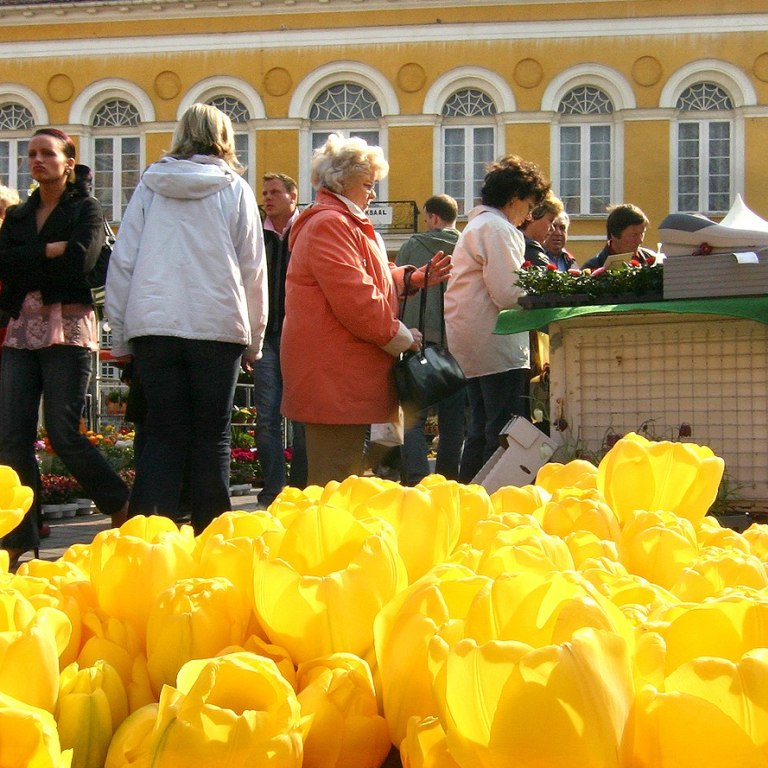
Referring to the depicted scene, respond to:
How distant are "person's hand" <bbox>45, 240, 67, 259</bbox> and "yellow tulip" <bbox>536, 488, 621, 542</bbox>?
137 inches

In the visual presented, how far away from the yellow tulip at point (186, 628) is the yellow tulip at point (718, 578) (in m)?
0.26

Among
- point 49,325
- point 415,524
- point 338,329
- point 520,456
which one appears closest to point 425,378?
point 338,329

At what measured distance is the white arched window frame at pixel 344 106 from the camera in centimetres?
2230

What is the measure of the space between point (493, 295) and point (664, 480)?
142 inches

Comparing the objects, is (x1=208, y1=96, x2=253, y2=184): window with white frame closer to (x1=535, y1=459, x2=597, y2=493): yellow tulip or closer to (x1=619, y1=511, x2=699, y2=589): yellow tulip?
(x1=535, y1=459, x2=597, y2=493): yellow tulip

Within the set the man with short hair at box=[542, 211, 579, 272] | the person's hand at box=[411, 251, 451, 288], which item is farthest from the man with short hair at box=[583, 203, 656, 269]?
the person's hand at box=[411, 251, 451, 288]

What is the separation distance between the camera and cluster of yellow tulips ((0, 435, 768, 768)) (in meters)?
0.44

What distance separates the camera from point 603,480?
3.26ft

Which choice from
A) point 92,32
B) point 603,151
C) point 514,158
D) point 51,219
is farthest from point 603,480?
point 92,32

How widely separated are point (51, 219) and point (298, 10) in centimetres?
1966

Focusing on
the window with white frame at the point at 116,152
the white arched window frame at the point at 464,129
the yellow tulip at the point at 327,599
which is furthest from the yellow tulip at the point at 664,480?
the window with white frame at the point at 116,152

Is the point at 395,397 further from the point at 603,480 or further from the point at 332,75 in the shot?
the point at 332,75

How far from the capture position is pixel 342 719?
550 millimetres

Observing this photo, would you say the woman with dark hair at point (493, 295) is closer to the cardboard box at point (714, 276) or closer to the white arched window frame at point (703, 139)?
the cardboard box at point (714, 276)
